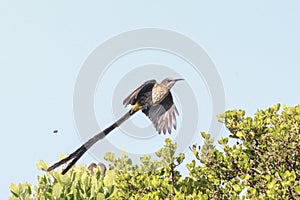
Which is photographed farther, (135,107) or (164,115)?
(164,115)

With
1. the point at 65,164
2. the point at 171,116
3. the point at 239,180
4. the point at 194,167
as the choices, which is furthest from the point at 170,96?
the point at 65,164

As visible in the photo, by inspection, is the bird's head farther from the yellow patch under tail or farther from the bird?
the yellow patch under tail

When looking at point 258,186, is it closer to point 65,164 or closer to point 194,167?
point 194,167

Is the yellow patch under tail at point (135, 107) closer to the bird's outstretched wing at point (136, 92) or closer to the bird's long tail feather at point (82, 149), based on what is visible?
the bird's outstretched wing at point (136, 92)

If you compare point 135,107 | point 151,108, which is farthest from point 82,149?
point 151,108

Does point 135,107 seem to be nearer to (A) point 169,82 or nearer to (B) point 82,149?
(A) point 169,82

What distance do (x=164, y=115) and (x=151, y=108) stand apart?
0.37 m

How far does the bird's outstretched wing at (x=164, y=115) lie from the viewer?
40.8 feet

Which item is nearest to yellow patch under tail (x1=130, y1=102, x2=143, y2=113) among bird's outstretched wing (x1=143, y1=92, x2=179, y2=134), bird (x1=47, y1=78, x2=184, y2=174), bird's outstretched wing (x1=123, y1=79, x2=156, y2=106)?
bird (x1=47, y1=78, x2=184, y2=174)

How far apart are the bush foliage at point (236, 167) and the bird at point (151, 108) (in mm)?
388

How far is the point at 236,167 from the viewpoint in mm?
11773

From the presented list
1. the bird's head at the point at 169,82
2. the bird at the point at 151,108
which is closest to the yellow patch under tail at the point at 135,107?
the bird at the point at 151,108

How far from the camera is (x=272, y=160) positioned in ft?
38.3

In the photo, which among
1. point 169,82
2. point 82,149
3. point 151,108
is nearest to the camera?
point 82,149
